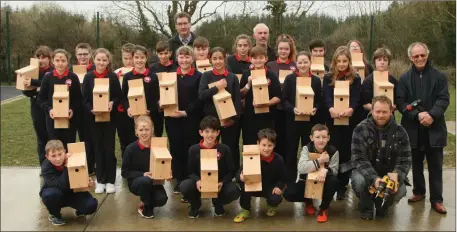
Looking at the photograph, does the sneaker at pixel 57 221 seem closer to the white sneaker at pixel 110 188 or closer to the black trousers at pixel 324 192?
the white sneaker at pixel 110 188

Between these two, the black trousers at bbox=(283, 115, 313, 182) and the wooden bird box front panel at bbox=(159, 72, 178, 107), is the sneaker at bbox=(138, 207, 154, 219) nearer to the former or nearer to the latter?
the wooden bird box front panel at bbox=(159, 72, 178, 107)

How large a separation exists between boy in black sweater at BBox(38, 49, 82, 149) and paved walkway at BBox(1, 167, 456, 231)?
709 millimetres

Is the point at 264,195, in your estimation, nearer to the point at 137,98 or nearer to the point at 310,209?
the point at 310,209

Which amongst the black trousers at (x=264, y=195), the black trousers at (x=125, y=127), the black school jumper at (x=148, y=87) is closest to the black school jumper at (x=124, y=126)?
the black trousers at (x=125, y=127)

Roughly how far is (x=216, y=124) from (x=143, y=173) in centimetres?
84

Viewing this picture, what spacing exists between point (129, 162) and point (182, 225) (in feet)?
2.73

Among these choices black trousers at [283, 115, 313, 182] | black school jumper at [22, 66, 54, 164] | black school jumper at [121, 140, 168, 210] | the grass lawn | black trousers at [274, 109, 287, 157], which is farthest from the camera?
the grass lawn

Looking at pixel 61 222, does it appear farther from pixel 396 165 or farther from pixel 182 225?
pixel 396 165

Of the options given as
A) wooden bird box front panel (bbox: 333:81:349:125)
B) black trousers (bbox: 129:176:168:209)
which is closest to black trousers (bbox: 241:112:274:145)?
wooden bird box front panel (bbox: 333:81:349:125)

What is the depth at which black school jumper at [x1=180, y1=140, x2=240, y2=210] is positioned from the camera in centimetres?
450

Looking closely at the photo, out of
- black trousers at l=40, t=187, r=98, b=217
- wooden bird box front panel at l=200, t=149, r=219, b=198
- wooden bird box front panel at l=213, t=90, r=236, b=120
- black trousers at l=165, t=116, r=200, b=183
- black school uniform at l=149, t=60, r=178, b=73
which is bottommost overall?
black trousers at l=40, t=187, r=98, b=217

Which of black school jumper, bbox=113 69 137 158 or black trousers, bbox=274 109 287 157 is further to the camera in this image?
black school jumper, bbox=113 69 137 158

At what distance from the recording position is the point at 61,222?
172 inches

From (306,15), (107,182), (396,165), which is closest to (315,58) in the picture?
(396,165)
